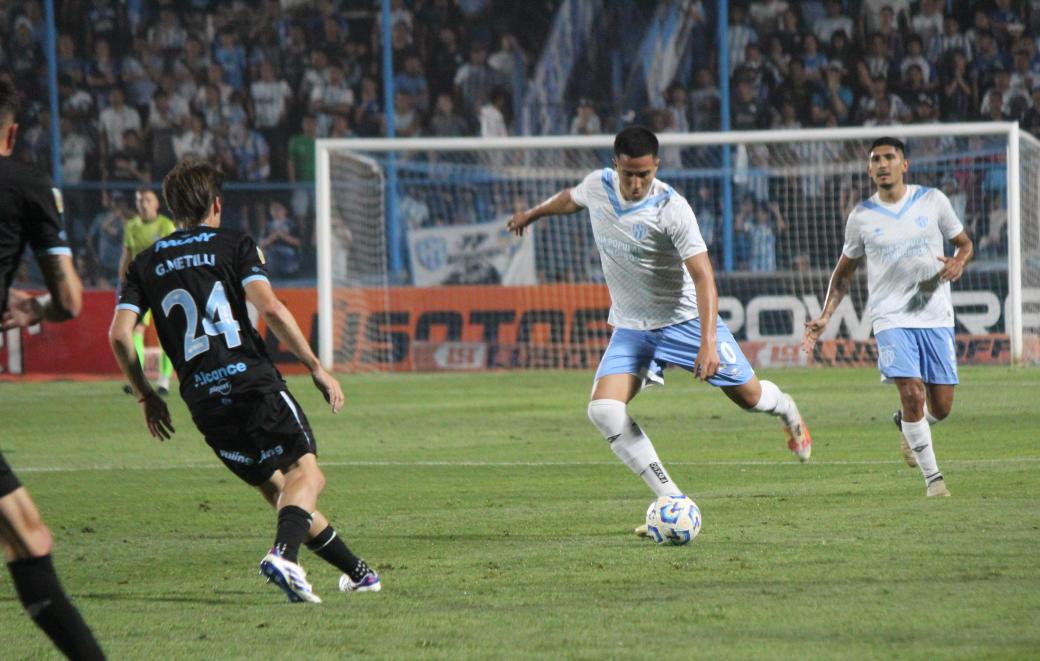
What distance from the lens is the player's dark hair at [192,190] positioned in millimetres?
6023

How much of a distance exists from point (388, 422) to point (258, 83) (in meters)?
12.4

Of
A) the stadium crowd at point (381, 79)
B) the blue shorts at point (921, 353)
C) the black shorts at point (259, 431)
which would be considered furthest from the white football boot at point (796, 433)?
the stadium crowd at point (381, 79)

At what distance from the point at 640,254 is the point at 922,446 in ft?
6.97

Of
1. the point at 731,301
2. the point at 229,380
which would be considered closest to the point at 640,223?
the point at 229,380

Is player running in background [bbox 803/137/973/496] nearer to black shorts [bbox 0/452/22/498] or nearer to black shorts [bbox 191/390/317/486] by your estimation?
black shorts [bbox 191/390/317/486]

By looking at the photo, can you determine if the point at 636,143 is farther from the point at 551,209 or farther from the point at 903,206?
the point at 903,206

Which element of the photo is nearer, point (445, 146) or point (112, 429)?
point (112, 429)

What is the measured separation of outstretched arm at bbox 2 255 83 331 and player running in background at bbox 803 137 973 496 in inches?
207

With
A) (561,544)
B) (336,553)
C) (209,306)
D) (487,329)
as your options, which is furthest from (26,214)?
(487,329)

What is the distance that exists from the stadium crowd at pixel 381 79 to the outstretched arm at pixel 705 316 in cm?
1460

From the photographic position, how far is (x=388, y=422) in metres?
14.3

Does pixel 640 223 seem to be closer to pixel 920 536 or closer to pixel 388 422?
pixel 920 536

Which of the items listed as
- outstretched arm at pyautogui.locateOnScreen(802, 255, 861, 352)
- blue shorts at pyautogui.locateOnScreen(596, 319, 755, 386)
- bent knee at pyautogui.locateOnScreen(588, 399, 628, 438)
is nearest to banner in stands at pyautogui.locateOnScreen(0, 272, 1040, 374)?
outstretched arm at pyautogui.locateOnScreen(802, 255, 861, 352)

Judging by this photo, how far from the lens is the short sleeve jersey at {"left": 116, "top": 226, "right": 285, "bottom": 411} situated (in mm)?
5965
